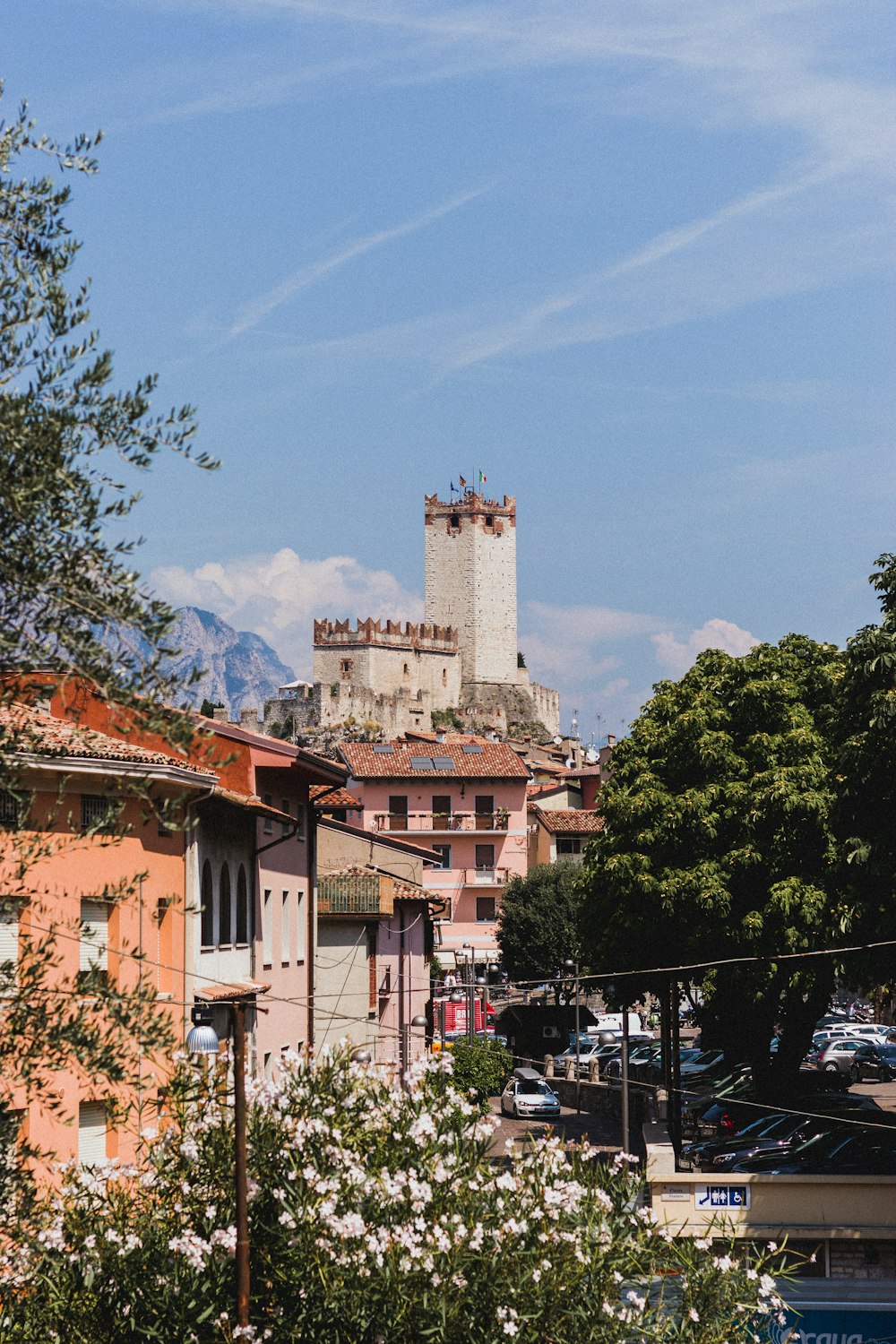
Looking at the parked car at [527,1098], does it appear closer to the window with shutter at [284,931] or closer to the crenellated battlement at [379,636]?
the window with shutter at [284,931]

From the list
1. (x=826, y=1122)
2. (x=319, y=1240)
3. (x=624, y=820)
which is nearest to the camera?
(x=319, y=1240)

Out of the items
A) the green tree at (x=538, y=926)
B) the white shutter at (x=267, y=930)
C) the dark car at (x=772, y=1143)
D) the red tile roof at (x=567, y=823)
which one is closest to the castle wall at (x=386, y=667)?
the red tile roof at (x=567, y=823)

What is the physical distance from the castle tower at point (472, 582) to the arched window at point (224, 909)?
14654 centimetres

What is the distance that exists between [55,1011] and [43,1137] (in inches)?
357

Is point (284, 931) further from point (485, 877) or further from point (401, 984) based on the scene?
point (485, 877)

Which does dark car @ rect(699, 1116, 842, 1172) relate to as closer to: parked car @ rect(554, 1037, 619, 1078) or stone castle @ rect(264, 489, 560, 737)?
parked car @ rect(554, 1037, 619, 1078)

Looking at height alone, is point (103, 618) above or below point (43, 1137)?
above

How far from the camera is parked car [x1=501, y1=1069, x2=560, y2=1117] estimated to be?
47.6 meters

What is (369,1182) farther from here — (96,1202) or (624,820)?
(624,820)

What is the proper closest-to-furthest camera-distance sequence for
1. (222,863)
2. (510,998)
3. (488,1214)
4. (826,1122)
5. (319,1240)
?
(319,1240)
(488,1214)
(222,863)
(826,1122)
(510,998)

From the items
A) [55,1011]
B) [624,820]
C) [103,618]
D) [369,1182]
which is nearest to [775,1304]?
[369,1182]

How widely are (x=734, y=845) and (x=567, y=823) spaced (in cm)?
5992

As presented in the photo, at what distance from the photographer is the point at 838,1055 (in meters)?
57.8

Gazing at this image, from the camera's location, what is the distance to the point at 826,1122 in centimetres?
3369
